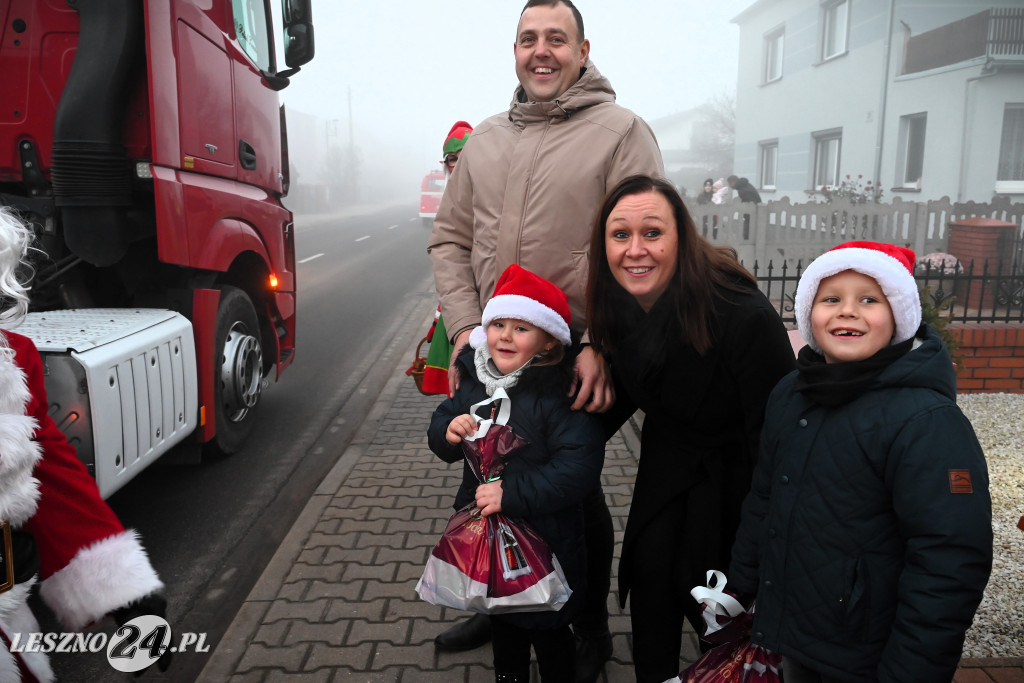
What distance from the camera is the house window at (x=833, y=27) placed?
15.3 metres

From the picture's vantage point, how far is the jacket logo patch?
1415mm

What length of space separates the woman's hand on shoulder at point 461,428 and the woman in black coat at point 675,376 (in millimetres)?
438

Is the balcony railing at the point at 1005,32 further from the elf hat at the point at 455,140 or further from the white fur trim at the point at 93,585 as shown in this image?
the white fur trim at the point at 93,585

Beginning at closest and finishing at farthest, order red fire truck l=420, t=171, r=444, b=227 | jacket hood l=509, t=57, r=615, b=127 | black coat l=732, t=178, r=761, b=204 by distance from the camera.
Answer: jacket hood l=509, t=57, r=615, b=127, black coat l=732, t=178, r=761, b=204, red fire truck l=420, t=171, r=444, b=227

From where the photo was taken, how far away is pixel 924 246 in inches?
378

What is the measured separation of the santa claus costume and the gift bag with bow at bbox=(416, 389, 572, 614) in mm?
750

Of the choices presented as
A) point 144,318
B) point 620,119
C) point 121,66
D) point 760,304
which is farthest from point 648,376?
point 121,66

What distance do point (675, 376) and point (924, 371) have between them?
0.65 metres

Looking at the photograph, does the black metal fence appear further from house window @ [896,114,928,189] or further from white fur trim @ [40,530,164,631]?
house window @ [896,114,928,189]

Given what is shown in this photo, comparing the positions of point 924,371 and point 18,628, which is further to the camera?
point 18,628

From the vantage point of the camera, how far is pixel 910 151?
1352cm

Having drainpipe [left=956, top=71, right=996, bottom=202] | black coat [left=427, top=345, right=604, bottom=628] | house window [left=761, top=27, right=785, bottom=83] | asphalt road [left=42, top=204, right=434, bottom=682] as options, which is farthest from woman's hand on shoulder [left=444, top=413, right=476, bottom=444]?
house window [left=761, top=27, right=785, bottom=83]

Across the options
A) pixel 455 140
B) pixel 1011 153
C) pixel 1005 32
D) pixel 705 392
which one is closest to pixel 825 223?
pixel 1011 153

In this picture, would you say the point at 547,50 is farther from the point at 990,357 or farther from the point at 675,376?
the point at 990,357
